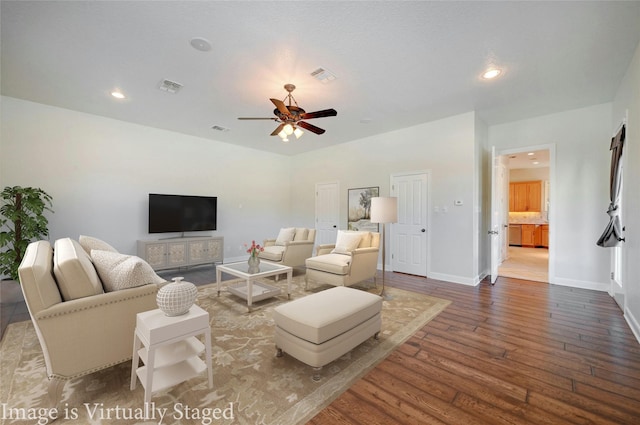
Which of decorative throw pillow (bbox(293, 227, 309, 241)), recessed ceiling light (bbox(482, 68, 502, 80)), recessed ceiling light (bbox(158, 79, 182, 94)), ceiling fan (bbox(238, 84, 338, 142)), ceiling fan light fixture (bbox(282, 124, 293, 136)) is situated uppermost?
recessed ceiling light (bbox(482, 68, 502, 80))

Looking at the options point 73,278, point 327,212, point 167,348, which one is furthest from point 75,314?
point 327,212

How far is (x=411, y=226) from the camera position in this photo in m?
5.25

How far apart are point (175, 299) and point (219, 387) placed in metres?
0.72

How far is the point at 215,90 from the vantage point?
3.66 m

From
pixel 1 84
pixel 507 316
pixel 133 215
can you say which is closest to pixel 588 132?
pixel 507 316

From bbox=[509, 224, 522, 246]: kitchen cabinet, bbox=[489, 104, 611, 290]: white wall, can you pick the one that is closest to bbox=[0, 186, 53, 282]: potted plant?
bbox=[489, 104, 611, 290]: white wall

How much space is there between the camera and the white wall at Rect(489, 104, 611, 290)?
4113 mm

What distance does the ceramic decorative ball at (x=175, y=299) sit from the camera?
1.67m

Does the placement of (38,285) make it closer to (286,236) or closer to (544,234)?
(286,236)

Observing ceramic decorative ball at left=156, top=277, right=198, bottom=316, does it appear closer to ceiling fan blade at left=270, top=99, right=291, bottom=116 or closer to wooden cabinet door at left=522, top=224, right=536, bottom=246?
ceiling fan blade at left=270, top=99, right=291, bottom=116

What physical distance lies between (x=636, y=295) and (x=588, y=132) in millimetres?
2866

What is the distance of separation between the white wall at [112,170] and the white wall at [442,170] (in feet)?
10.7

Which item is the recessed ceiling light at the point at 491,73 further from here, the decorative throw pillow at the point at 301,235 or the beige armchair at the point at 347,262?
the decorative throw pillow at the point at 301,235

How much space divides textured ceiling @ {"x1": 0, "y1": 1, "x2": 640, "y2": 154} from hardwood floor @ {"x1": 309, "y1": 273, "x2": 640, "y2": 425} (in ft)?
9.48
